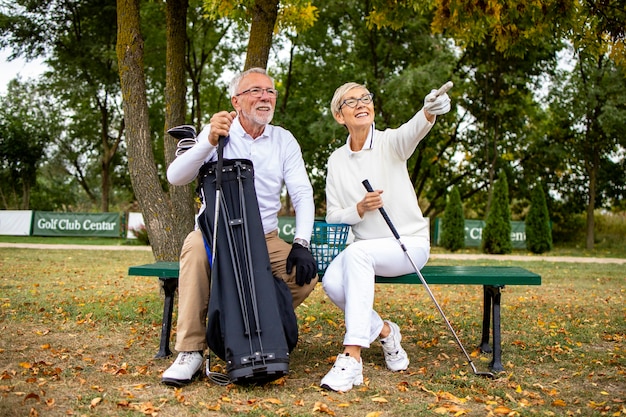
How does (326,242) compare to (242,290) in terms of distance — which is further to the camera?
(326,242)

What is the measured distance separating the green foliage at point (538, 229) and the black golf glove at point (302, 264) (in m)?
16.4

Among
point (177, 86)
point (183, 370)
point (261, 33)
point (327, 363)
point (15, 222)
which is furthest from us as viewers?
point (15, 222)

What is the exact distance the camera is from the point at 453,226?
19266 mm

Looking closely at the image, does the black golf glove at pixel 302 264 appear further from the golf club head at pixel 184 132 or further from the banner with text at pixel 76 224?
the banner with text at pixel 76 224

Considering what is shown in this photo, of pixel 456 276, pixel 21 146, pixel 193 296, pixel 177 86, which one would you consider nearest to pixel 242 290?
pixel 193 296

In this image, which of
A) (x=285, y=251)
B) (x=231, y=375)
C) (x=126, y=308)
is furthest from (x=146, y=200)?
(x=231, y=375)

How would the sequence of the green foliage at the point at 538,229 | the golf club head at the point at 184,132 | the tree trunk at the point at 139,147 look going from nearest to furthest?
the golf club head at the point at 184,132, the tree trunk at the point at 139,147, the green foliage at the point at 538,229

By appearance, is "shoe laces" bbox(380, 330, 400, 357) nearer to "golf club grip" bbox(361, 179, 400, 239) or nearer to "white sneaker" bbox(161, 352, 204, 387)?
"golf club grip" bbox(361, 179, 400, 239)

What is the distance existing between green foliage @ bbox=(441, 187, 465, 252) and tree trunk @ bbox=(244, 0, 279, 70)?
46.0 feet

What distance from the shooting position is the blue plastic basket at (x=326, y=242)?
4234 millimetres

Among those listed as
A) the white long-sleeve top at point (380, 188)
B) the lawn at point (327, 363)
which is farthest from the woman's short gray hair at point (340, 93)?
the lawn at point (327, 363)

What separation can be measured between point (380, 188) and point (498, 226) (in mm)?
14324

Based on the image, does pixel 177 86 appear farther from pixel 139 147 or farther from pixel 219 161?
pixel 219 161

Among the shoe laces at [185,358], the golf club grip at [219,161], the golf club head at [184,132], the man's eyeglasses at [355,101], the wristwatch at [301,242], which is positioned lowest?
the shoe laces at [185,358]
